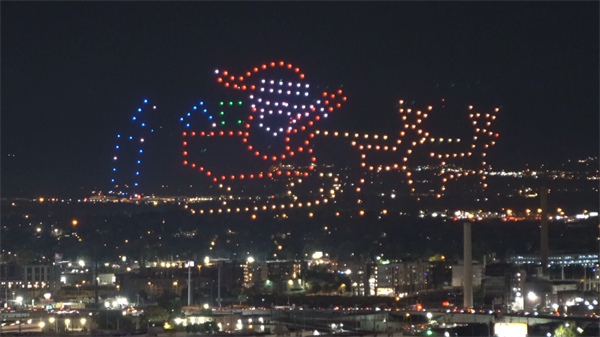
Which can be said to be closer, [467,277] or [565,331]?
[565,331]

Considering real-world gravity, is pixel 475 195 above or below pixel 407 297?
above

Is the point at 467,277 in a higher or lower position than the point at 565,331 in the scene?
higher

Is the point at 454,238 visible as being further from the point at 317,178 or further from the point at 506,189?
the point at 317,178

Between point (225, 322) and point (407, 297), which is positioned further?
point (407, 297)

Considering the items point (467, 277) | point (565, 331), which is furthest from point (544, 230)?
point (565, 331)

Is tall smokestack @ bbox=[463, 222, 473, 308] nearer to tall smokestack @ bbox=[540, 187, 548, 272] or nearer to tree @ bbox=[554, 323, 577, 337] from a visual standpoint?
tall smokestack @ bbox=[540, 187, 548, 272]

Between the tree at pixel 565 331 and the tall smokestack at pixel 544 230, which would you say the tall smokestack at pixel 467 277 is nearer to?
the tall smokestack at pixel 544 230

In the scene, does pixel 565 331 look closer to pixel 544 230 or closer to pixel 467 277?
pixel 467 277

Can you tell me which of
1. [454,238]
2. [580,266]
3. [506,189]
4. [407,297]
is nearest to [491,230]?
[454,238]

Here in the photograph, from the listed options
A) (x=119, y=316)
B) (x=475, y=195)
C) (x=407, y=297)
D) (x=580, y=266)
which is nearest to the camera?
(x=119, y=316)

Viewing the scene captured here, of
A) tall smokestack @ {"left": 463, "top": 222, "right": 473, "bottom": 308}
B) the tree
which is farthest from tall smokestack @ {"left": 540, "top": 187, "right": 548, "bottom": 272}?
the tree

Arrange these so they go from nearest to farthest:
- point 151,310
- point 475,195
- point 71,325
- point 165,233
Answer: point 71,325, point 151,310, point 475,195, point 165,233
